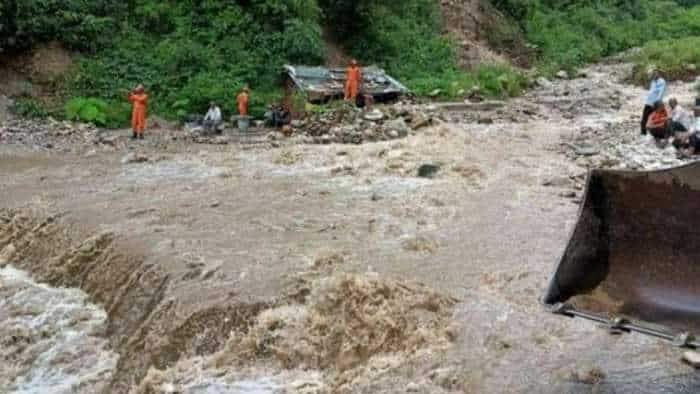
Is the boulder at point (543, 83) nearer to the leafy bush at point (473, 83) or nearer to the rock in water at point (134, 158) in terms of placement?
the leafy bush at point (473, 83)

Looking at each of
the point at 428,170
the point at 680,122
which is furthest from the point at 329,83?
the point at 680,122

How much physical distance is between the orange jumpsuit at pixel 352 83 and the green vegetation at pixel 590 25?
433 inches

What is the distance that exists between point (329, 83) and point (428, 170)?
763 cm

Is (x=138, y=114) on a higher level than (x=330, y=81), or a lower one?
lower

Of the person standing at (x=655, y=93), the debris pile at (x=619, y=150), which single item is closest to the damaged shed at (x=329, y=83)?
the debris pile at (x=619, y=150)

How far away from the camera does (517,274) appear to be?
850 cm

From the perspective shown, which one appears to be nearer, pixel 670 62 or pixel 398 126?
pixel 398 126

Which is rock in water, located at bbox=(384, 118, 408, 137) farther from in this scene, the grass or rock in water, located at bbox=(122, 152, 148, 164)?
the grass

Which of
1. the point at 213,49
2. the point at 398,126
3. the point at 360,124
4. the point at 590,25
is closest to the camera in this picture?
the point at 398,126

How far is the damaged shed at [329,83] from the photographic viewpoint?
65.1 ft

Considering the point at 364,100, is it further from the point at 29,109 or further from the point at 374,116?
the point at 29,109

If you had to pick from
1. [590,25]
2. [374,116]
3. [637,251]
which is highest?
[637,251]

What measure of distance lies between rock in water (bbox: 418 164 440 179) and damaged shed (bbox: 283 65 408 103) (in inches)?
265

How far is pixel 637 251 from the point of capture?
632cm
